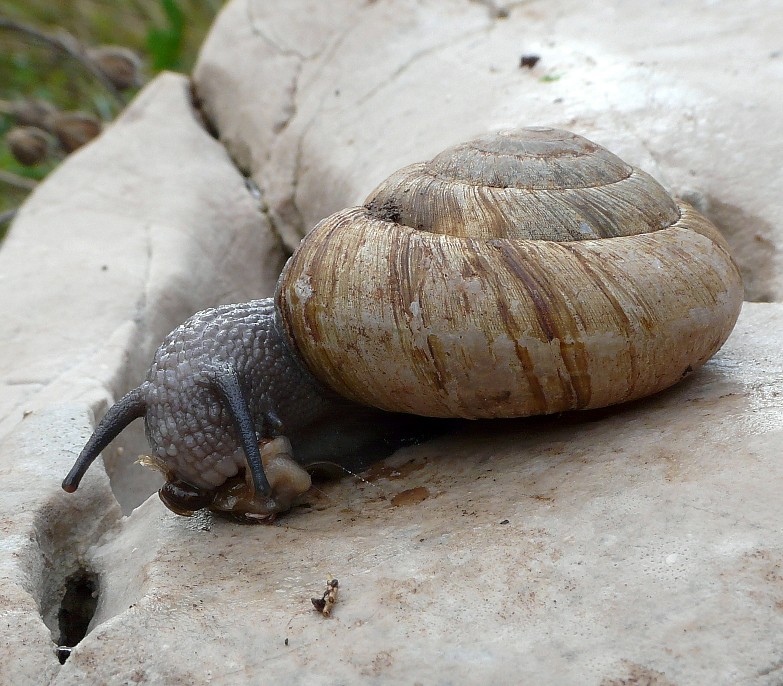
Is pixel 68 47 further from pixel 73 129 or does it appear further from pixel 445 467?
pixel 445 467

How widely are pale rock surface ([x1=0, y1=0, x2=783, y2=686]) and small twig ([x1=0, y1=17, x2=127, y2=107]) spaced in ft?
5.98

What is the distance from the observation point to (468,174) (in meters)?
2.28

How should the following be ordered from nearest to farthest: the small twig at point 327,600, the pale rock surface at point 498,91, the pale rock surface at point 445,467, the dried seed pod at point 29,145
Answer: the pale rock surface at point 445,467 → the small twig at point 327,600 → the pale rock surface at point 498,91 → the dried seed pod at point 29,145

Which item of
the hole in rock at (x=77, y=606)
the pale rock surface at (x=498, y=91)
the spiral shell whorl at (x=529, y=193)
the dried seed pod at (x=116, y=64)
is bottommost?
the hole in rock at (x=77, y=606)

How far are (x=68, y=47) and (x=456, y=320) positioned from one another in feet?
16.7

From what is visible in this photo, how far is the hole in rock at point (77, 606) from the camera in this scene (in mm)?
2158

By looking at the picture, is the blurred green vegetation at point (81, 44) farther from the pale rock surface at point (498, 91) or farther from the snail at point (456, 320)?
the snail at point (456, 320)

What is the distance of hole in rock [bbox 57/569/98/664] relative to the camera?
2158 millimetres

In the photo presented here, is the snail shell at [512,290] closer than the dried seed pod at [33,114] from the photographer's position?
Yes

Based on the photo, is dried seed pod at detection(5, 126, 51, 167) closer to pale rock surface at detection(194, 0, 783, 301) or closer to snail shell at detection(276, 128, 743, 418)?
pale rock surface at detection(194, 0, 783, 301)

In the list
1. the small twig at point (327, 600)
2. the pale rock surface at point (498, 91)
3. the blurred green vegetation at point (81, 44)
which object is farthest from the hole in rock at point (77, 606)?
the blurred green vegetation at point (81, 44)

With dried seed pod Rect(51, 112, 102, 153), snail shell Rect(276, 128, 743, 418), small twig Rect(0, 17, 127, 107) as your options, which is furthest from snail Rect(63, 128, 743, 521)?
small twig Rect(0, 17, 127, 107)

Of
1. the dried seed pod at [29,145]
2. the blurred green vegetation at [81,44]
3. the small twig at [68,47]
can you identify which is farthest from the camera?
the blurred green vegetation at [81,44]

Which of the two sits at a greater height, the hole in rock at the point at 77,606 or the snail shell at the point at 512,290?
the snail shell at the point at 512,290
